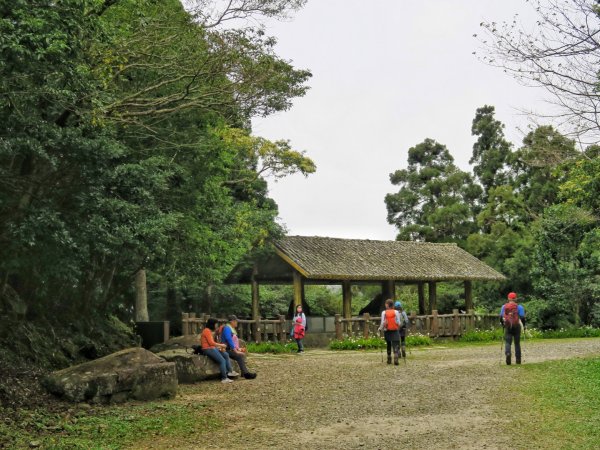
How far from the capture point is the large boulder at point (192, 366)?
13578 millimetres

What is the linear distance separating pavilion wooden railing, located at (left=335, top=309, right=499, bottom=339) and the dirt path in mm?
7585

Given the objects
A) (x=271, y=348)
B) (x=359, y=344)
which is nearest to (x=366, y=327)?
(x=359, y=344)

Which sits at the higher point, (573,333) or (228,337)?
(228,337)

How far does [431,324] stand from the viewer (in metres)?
27.2

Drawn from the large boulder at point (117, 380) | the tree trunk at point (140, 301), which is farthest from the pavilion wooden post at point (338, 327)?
the large boulder at point (117, 380)

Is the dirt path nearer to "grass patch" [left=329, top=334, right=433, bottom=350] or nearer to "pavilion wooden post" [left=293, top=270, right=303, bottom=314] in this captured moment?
"grass patch" [left=329, top=334, right=433, bottom=350]

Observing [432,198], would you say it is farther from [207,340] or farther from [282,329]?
[207,340]

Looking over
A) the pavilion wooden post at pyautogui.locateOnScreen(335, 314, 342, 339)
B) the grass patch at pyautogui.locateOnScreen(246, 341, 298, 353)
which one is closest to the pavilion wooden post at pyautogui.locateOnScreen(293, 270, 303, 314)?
the pavilion wooden post at pyautogui.locateOnScreen(335, 314, 342, 339)

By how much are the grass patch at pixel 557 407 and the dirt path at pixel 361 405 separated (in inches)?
12.9

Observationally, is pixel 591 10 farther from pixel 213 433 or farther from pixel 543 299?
pixel 543 299

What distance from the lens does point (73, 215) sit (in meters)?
11.4

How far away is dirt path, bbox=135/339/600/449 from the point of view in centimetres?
806

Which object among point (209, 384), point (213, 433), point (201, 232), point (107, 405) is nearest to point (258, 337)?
point (201, 232)

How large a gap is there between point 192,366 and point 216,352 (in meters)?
0.58
